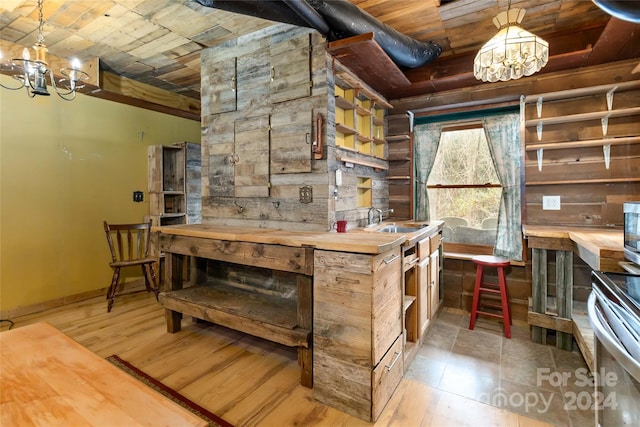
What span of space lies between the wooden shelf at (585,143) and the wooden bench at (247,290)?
252 cm

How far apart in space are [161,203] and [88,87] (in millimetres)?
1479

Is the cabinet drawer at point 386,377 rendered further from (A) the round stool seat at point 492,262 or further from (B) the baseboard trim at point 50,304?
(B) the baseboard trim at point 50,304

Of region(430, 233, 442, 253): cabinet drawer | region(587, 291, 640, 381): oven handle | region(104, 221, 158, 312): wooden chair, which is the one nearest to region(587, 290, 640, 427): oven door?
region(587, 291, 640, 381): oven handle

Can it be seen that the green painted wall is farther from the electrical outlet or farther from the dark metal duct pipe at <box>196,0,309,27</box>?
the electrical outlet

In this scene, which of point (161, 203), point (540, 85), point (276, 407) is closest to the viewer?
point (276, 407)

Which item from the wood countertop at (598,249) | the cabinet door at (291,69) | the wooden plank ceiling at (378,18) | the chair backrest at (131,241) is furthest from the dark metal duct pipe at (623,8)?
the chair backrest at (131,241)

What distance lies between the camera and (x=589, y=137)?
2.68 metres

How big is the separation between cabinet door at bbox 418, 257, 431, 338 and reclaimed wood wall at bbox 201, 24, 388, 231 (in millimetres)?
709

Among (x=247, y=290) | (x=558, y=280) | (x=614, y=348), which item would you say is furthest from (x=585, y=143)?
(x=247, y=290)

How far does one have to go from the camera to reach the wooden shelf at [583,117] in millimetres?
2447

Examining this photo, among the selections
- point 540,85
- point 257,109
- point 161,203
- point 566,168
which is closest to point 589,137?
point 566,168

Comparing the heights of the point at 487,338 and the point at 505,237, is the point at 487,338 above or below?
below

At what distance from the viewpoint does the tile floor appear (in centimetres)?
174

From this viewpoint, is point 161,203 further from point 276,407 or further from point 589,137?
point 589,137
